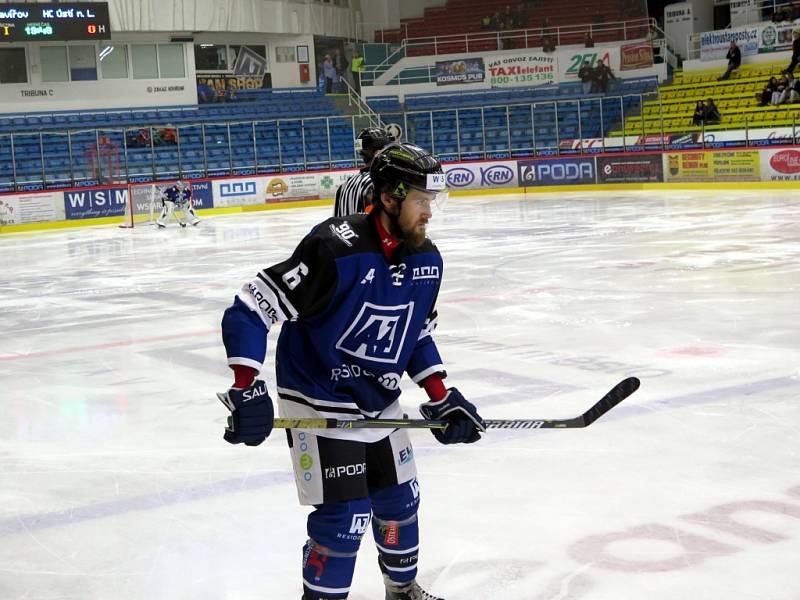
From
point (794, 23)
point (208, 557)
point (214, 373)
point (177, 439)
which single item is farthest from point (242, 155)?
point (208, 557)

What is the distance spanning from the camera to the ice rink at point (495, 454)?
3461 mm

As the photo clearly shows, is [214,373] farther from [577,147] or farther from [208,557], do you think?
[577,147]

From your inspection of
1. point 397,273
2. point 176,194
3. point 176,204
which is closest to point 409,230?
point 397,273

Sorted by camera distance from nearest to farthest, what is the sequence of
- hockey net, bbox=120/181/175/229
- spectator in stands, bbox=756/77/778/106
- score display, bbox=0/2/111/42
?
hockey net, bbox=120/181/175/229, spectator in stands, bbox=756/77/778/106, score display, bbox=0/2/111/42

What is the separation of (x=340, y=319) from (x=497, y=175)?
2540 cm

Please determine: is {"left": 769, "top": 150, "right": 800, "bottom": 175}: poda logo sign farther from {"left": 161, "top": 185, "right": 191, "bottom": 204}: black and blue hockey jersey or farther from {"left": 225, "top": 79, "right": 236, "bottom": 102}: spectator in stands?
{"left": 225, "top": 79, "right": 236, "bottom": 102}: spectator in stands

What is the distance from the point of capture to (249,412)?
8.32ft

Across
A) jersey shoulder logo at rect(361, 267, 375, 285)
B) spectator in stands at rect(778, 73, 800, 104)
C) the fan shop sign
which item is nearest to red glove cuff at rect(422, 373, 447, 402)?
jersey shoulder logo at rect(361, 267, 375, 285)

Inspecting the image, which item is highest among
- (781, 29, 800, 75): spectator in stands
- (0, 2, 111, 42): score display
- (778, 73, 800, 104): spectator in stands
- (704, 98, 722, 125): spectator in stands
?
(0, 2, 111, 42): score display

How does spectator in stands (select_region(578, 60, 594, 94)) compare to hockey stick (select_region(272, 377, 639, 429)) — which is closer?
hockey stick (select_region(272, 377, 639, 429))

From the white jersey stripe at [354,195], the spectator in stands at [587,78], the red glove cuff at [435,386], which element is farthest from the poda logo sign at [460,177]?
the red glove cuff at [435,386]

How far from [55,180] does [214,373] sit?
18.4 metres

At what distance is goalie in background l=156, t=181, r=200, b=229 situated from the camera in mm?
21203

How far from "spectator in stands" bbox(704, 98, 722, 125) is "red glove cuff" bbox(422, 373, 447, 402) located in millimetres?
22726
